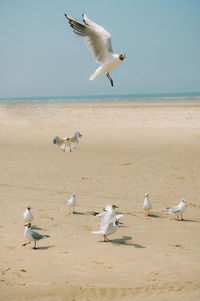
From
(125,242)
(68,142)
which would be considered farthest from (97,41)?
(68,142)

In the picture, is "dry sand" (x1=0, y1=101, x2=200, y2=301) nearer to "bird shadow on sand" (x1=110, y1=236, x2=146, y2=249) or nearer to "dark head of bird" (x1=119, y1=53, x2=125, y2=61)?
"bird shadow on sand" (x1=110, y1=236, x2=146, y2=249)

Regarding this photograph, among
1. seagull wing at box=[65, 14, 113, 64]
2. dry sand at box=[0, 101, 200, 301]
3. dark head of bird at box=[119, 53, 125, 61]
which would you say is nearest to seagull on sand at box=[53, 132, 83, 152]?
dry sand at box=[0, 101, 200, 301]

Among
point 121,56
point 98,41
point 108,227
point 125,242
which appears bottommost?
point 125,242

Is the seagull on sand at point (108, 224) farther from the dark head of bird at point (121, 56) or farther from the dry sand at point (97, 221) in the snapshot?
the dark head of bird at point (121, 56)

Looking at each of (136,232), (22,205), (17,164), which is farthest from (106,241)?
(17,164)

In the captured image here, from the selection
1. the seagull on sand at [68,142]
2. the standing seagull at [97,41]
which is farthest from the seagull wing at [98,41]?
the seagull on sand at [68,142]

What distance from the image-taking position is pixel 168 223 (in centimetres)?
714

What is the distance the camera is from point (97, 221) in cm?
723

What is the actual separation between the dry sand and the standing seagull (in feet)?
7.12

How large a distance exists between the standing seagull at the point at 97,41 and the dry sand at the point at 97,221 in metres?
2.17

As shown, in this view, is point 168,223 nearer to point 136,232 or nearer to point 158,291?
point 136,232

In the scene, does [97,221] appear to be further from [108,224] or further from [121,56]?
[121,56]

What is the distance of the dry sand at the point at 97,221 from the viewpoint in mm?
4758

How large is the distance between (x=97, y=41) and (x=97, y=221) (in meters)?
2.83
